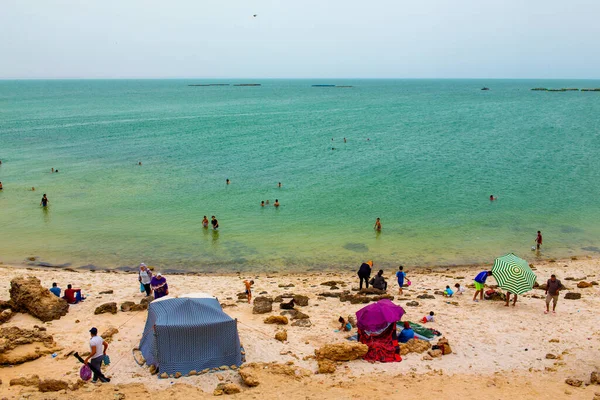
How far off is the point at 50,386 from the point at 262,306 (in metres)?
7.04

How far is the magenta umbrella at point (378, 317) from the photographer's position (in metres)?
12.9

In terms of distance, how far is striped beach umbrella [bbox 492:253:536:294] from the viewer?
16047 mm

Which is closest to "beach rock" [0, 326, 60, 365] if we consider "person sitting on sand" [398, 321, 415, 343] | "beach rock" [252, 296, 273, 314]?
"beach rock" [252, 296, 273, 314]

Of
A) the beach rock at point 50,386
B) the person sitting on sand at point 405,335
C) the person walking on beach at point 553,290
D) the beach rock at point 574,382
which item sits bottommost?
the beach rock at point 50,386

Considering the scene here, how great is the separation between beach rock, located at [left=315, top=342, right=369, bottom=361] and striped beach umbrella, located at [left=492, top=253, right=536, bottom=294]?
645cm

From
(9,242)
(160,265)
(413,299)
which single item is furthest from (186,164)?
(413,299)

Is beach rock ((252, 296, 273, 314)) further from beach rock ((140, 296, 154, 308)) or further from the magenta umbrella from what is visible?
the magenta umbrella

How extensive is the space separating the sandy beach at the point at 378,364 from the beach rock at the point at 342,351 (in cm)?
19

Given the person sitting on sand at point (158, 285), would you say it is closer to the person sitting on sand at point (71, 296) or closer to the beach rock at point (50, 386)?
the person sitting on sand at point (71, 296)

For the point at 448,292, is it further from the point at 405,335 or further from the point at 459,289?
the point at 405,335

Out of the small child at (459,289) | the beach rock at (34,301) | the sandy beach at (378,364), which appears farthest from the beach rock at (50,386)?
the small child at (459,289)

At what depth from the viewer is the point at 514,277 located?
637 inches

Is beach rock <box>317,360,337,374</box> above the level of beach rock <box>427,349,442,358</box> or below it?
below

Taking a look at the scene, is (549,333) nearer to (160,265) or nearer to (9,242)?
(160,265)
